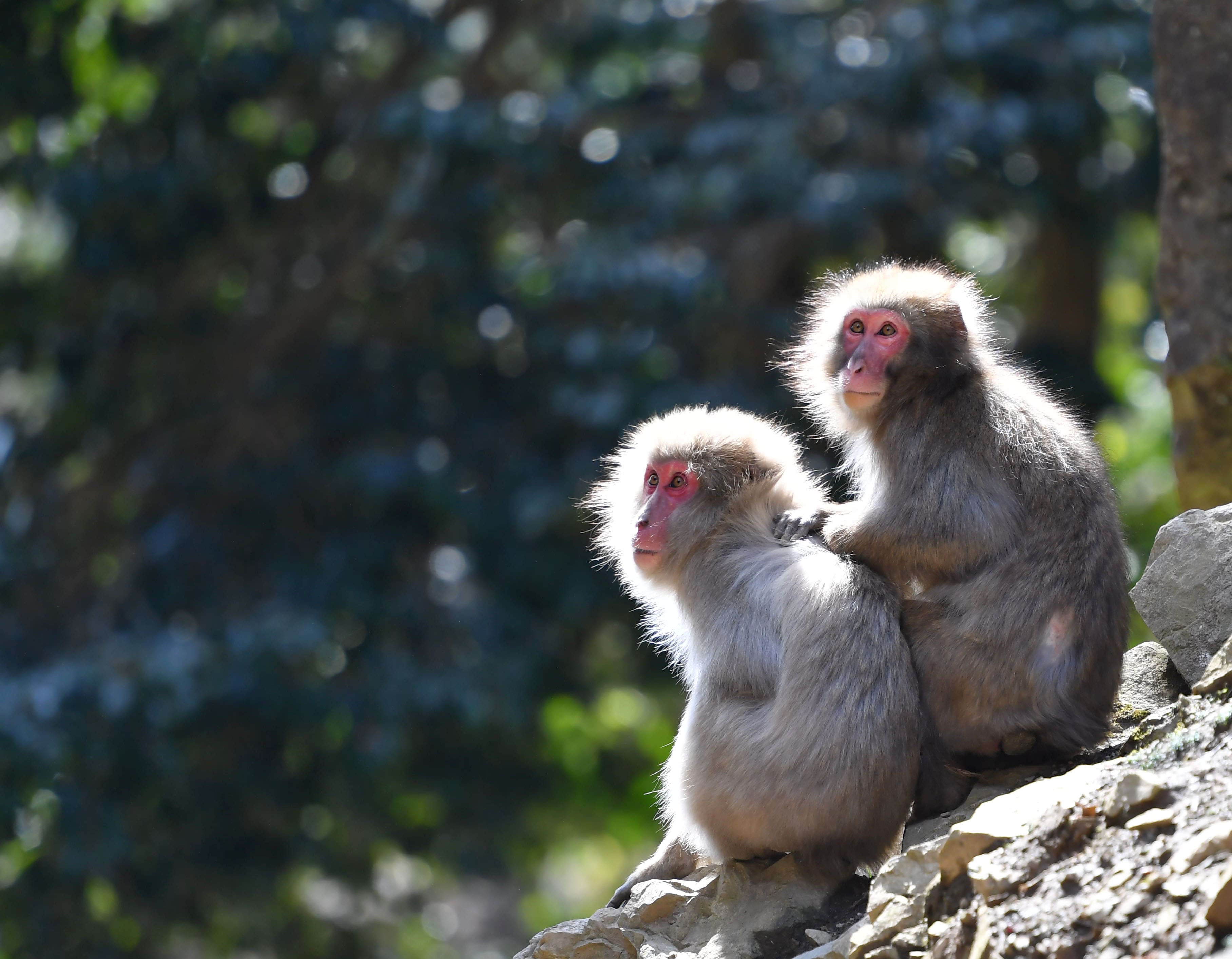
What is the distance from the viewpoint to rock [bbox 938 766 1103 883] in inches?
126

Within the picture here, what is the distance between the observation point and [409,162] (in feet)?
29.6

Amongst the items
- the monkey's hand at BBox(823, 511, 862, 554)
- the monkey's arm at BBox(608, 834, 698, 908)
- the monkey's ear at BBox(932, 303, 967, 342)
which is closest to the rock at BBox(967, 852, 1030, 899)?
the monkey's hand at BBox(823, 511, 862, 554)

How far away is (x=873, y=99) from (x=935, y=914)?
5.56 meters

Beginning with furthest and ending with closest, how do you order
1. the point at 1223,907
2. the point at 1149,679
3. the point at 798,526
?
→ the point at 1149,679, the point at 798,526, the point at 1223,907

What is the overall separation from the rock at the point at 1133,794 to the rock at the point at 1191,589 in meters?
0.97

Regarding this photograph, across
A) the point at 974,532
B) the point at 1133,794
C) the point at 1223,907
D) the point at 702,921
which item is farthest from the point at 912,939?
the point at 974,532

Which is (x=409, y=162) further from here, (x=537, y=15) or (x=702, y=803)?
(x=702, y=803)

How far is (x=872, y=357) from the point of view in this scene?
4336 millimetres

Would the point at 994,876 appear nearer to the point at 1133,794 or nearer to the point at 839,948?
the point at 1133,794

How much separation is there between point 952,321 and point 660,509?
104cm

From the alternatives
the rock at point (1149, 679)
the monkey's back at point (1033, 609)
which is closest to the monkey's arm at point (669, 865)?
the monkey's back at point (1033, 609)

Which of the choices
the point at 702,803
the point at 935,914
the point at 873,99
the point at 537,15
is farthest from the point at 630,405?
the point at 935,914

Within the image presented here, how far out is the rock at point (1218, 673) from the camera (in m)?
3.46

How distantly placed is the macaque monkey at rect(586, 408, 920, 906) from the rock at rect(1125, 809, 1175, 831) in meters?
0.85
